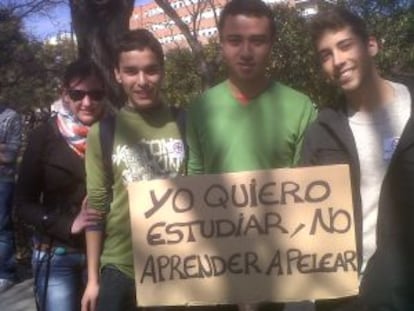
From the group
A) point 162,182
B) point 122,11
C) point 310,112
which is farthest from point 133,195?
point 122,11

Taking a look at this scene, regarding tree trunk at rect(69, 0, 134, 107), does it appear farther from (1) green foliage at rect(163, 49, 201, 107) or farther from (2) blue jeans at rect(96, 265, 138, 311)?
(1) green foliage at rect(163, 49, 201, 107)

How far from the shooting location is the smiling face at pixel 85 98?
3158 mm

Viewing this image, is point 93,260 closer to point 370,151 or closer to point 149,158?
point 149,158

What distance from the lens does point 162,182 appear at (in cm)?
263

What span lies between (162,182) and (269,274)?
48 centimetres

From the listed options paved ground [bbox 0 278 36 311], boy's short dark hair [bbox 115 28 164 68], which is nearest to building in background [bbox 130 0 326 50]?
paved ground [bbox 0 278 36 311]

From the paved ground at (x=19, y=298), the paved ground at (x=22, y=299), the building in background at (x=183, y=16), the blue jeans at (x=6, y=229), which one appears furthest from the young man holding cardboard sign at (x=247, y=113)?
the building in background at (x=183, y=16)

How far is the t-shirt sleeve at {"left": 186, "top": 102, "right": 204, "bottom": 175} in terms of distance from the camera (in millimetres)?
2812

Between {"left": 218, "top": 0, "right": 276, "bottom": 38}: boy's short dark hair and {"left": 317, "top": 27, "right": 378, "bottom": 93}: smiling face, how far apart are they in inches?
10.8

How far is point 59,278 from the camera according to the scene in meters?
3.24

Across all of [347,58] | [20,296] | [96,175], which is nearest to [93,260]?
[96,175]

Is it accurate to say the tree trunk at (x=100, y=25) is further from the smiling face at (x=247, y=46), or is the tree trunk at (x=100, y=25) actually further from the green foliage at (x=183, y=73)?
the green foliage at (x=183, y=73)

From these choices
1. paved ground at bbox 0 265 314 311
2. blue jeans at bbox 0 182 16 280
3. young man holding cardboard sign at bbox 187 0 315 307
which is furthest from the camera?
blue jeans at bbox 0 182 16 280

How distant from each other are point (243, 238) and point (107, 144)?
0.62 meters
